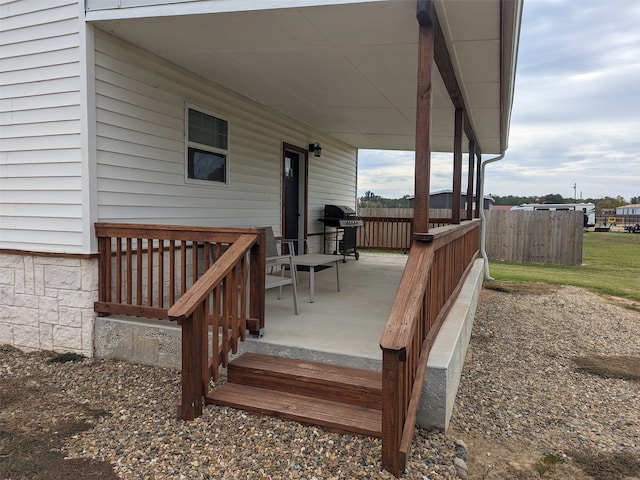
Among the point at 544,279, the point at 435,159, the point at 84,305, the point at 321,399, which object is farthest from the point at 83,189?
the point at 435,159

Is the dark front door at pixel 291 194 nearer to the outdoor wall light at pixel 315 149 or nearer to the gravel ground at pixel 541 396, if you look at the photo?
the outdoor wall light at pixel 315 149

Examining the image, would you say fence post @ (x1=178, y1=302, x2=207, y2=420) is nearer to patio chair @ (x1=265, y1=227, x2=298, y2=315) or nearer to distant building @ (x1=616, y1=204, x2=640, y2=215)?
patio chair @ (x1=265, y1=227, x2=298, y2=315)

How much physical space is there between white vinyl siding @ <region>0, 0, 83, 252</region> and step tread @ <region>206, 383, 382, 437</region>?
1.84m

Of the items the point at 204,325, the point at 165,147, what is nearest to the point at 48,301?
the point at 165,147

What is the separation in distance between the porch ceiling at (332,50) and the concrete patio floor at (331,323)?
232 cm

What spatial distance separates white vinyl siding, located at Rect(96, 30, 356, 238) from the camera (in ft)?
12.3

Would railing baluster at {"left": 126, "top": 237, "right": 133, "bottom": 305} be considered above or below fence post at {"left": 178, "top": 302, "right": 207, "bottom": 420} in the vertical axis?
above

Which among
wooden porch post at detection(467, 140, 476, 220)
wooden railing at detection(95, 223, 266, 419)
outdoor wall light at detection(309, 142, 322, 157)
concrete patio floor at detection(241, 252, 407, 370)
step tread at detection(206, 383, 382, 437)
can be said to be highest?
outdoor wall light at detection(309, 142, 322, 157)

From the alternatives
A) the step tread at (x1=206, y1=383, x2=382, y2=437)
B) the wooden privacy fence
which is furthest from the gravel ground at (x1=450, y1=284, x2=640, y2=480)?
the wooden privacy fence

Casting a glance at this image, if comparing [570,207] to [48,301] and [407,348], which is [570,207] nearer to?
[407,348]

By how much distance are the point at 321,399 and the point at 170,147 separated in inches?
117

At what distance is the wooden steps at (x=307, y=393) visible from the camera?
2566 millimetres

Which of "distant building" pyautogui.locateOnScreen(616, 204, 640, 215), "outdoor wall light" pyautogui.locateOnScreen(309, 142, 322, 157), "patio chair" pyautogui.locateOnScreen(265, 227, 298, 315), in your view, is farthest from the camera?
"distant building" pyautogui.locateOnScreen(616, 204, 640, 215)

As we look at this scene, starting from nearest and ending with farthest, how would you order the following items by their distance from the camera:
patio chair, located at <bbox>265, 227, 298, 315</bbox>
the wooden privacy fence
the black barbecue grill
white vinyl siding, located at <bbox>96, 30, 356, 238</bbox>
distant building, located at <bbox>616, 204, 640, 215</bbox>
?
white vinyl siding, located at <bbox>96, 30, 356, 238</bbox>
patio chair, located at <bbox>265, 227, 298, 315</bbox>
the black barbecue grill
the wooden privacy fence
distant building, located at <bbox>616, 204, 640, 215</bbox>
